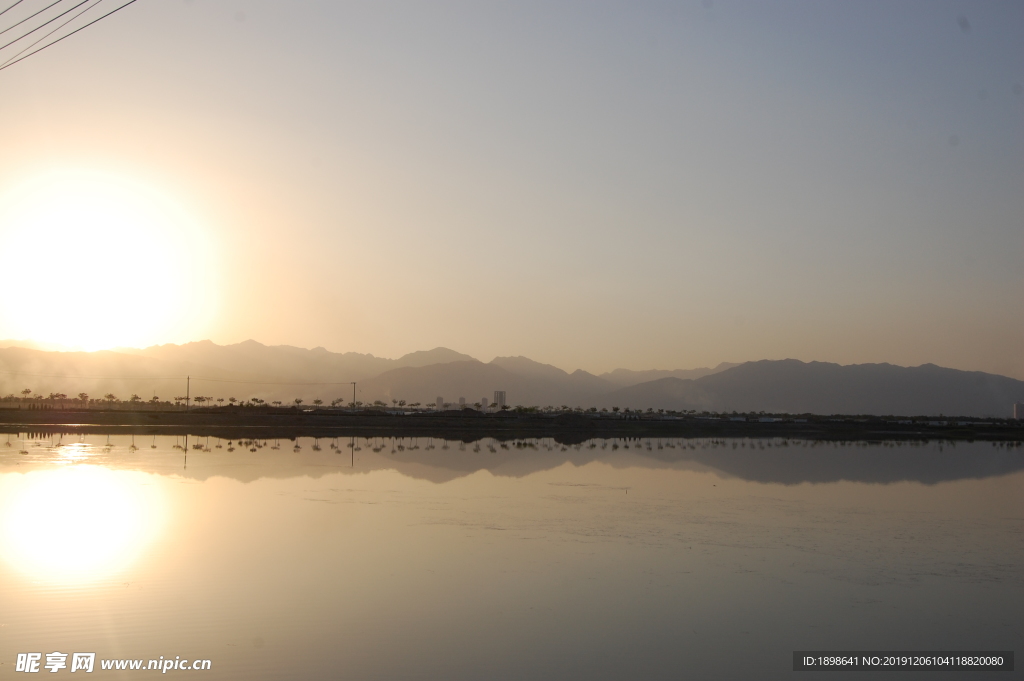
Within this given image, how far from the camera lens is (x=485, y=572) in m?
12.0

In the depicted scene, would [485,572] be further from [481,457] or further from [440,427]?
[440,427]

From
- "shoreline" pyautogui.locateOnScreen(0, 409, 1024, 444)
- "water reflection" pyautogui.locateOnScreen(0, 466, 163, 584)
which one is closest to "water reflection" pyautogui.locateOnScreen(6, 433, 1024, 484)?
"water reflection" pyautogui.locateOnScreen(0, 466, 163, 584)

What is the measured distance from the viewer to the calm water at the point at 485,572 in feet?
27.7

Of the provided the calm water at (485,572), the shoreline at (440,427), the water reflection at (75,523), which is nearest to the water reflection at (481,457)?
the calm water at (485,572)

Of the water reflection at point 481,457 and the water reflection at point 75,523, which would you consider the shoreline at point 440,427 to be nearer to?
the water reflection at point 481,457

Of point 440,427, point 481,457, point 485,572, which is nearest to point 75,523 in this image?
point 485,572

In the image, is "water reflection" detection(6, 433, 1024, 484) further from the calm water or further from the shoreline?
the shoreline

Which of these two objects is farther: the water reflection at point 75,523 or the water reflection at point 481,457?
the water reflection at point 481,457

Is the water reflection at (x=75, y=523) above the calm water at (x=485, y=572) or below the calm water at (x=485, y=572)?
above

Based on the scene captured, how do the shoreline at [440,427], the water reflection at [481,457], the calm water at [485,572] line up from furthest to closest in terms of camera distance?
the shoreline at [440,427] < the water reflection at [481,457] < the calm water at [485,572]

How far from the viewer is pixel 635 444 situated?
46.7m

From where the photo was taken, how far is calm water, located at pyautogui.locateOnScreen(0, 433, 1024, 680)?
27.7 ft

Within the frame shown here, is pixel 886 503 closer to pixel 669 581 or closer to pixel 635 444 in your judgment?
pixel 669 581

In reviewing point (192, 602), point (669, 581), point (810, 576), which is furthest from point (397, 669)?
point (810, 576)
